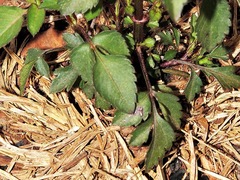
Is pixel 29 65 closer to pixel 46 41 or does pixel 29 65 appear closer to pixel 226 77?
pixel 46 41

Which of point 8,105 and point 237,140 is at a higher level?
point 8,105

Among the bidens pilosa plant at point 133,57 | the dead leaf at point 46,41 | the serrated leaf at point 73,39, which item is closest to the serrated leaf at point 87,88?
the bidens pilosa plant at point 133,57

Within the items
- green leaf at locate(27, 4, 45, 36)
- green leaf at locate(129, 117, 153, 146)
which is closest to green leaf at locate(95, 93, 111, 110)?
green leaf at locate(129, 117, 153, 146)

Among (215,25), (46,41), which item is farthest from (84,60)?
(46,41)

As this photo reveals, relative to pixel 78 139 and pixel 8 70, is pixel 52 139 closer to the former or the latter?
pixel 78 139

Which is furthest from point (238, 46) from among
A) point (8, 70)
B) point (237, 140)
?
point (8, 70)

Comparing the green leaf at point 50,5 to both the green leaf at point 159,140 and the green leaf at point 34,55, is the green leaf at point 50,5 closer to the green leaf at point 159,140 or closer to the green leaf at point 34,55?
the green leaf at point 34,55

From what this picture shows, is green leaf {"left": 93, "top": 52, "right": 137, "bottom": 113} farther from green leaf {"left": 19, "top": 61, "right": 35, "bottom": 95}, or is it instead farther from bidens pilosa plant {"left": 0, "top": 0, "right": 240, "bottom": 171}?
green leaf {"left": 19, "top": 61, "right": 35, "bottom": 95}
